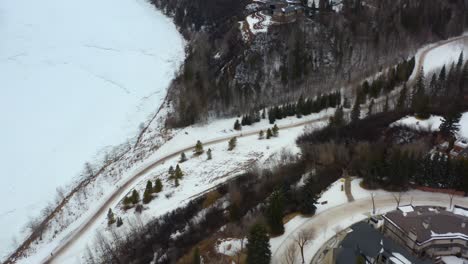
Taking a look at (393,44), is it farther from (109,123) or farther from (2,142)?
(2,142)

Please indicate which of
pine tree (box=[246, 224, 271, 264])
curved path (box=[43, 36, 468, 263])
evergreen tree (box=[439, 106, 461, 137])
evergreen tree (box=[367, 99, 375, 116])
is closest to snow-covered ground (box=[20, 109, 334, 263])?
curved path (box=[43, 36, 468, 263])

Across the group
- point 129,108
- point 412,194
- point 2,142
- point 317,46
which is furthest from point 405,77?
point 2,142

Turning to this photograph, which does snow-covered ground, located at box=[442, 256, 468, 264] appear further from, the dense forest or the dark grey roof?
the dense forest

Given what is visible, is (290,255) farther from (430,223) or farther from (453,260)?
(453,260)

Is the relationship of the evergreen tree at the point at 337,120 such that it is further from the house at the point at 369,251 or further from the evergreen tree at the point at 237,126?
the house at the point at 369,251

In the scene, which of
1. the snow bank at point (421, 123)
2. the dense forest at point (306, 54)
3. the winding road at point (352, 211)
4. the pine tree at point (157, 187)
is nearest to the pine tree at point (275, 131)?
the dense forest at point (306, 54)

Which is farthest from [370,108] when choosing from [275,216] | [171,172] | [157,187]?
[157,187]
